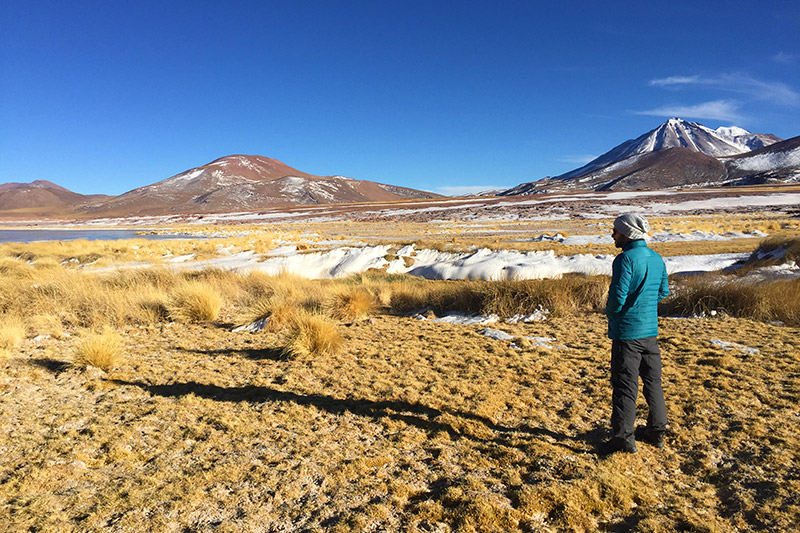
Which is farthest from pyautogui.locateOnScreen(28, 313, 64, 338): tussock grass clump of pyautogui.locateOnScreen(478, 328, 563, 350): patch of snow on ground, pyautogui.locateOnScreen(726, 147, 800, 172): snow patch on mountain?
pyautogui.locateOnScreen(726, 147, 800, 172): snow patch on mountain

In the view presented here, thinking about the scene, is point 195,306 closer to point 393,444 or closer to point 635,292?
point 393,444

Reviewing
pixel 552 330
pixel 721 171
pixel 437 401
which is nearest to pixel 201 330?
pixel 437 401

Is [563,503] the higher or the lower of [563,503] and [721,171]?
the lower

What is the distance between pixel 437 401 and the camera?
412 centimetres

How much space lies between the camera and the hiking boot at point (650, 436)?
3146 mm

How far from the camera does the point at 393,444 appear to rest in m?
3.31

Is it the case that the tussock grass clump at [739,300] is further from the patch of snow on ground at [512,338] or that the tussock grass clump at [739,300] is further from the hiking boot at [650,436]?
the hiking boot at [650,436]

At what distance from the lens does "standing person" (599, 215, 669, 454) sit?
301 cm

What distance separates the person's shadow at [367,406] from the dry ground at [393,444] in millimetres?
22

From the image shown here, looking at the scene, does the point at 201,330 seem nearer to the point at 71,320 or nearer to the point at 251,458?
the point at 71,320

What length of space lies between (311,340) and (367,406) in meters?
1.96

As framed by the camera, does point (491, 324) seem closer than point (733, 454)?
No

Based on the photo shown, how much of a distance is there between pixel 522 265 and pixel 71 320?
12.4 m

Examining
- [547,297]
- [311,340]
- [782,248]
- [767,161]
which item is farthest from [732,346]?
[767,161]
